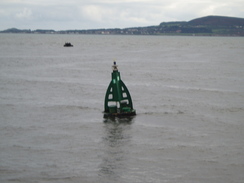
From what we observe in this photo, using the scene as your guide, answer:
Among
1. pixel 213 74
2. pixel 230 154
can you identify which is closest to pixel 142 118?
pixel 230 154

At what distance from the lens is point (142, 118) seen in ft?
103

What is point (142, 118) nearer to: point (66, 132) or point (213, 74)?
point (66, 132)

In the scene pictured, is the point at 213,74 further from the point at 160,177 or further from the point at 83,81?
the point at 160,177

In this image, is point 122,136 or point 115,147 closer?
point 115,147

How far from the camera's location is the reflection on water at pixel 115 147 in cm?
2059

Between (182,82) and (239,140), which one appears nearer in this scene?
(239,140)

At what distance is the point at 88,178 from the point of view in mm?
19844

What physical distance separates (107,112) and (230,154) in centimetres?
1056

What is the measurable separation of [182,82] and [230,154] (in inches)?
1131

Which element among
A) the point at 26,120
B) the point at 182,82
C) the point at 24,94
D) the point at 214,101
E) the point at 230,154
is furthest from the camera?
the point at 182,82

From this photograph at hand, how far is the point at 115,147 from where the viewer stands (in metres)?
24.3

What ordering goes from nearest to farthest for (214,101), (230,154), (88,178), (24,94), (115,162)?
(88,178) < (115,162) < (230,154) < (214,101) < (24,94)

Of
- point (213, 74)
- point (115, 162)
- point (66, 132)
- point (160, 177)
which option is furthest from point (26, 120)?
point (213, 74)

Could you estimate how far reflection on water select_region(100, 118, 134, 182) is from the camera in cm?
2059
